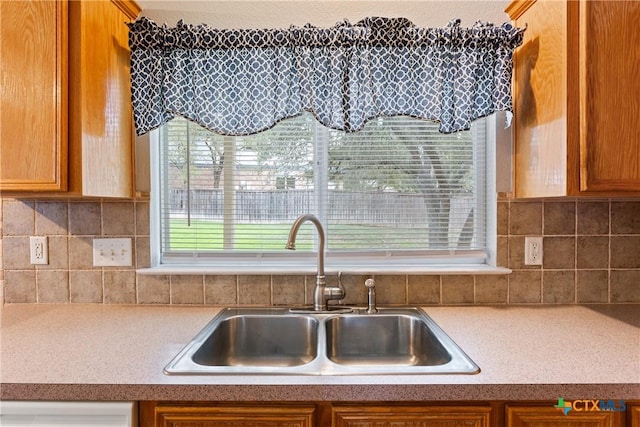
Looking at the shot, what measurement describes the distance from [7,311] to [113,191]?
661 millimetres

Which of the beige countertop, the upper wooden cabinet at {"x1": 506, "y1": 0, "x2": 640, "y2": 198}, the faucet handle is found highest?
the upper wooden cabinet at {"x1": 506, "y1": 0, "x2": 640, "y2": 198}

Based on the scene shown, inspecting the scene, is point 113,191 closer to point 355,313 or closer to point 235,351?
point 235,351

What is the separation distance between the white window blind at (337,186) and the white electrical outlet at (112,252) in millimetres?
148

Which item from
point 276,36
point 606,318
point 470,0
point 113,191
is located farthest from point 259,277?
point 470,0

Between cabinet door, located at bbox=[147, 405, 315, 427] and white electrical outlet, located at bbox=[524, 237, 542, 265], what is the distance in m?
1.16

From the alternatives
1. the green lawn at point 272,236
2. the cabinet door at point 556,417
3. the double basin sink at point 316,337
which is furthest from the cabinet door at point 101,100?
the cabinet door at point 556,417

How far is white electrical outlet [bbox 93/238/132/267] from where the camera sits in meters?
1.63

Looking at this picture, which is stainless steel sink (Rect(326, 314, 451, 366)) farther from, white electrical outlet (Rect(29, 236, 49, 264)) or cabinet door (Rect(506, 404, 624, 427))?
white electrical outlet (Rect(29, 236, 49, 264))

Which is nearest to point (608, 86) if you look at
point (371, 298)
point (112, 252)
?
point (371, 298)

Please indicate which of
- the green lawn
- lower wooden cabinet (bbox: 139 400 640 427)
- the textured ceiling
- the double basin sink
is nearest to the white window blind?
the green lawn

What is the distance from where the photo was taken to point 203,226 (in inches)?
68.4

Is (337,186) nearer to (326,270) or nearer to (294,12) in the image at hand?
(326,270)

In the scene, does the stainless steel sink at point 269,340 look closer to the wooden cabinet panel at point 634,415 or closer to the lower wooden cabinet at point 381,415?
the lower wooden cabinet at point 381,415

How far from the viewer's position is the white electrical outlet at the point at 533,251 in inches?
63.7
